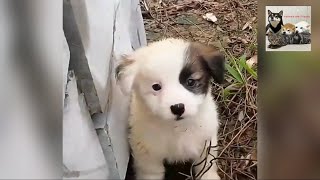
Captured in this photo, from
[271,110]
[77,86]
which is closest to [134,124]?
[77,86]

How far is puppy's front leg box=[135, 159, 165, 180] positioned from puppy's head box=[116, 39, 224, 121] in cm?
11

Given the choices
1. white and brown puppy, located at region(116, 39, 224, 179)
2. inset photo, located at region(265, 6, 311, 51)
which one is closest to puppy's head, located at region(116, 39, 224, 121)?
white and brown puppy, located at region(116, 39, 224, 179)

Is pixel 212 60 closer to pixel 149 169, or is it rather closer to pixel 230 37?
pixel 230 37

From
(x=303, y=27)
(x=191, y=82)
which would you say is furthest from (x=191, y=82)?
(x=303, y=27)

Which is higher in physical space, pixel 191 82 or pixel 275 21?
pixel 275 21

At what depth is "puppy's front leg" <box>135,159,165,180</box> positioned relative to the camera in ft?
3.85

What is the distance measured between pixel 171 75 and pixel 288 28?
9.7 inches

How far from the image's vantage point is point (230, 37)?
117 cm

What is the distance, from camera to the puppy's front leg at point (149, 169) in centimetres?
117

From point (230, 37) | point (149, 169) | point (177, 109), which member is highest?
point (230, 37)

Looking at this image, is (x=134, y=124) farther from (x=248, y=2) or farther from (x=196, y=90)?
(x=248, y=2)

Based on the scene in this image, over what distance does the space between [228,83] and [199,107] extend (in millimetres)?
77

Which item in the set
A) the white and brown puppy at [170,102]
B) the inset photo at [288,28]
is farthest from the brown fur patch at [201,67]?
the inset photo at [288,28]

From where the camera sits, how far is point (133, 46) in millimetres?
1164
